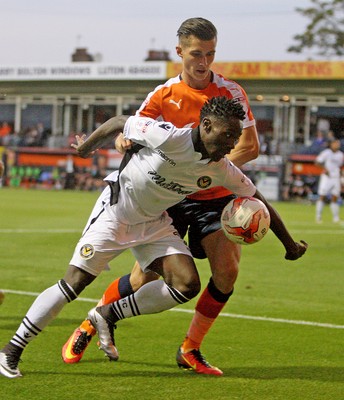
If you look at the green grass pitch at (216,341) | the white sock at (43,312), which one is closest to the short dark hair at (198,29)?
the white sock at (43,312)

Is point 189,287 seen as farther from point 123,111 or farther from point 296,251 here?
point 123,111

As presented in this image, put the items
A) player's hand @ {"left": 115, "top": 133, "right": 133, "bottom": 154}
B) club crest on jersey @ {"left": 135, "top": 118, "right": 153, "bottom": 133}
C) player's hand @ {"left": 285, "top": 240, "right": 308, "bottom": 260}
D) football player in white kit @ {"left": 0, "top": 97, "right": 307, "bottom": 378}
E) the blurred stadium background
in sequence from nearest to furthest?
1. football player in white kit @ {"left": 0, "top": 97, "right": 307, "bottom": 378}
2. club crest on jersey @ {"left": 135, "top": 118, "right": 153, "bottom": 133}
3. player's hand @ {"left": 115, "top": 133, "right": 133, "bottom": 154}
4. player's hand @ {"left": 285, "top": 240, "right": 308, "bottom": 260}
5. the blurred stadium background

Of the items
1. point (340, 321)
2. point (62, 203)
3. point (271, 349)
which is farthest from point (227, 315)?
point (62, 203)

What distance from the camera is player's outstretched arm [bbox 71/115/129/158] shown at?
22.9 ft

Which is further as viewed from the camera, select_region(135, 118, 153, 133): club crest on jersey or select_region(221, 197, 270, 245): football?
select_region(221, 197, 270, 245): football

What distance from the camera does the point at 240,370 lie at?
7316 mm

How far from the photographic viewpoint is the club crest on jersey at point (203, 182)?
6730mm

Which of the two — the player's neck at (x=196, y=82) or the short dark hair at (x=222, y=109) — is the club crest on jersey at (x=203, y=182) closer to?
the short dark hair at (x=222, y=109)

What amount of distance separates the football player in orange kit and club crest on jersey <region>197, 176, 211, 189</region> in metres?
0.58

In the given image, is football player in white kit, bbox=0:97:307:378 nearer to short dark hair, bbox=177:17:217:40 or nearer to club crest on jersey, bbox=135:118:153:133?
club crest on jersey, bbox=135:118:153:133

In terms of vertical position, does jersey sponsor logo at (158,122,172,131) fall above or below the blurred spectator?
above

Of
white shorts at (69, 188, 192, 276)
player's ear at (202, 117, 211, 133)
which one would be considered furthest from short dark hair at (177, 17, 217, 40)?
white shorts at (69, 188, 192, 276)

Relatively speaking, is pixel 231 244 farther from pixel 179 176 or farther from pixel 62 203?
pixel 62 203

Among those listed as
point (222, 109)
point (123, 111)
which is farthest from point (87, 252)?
point (123, 111)
